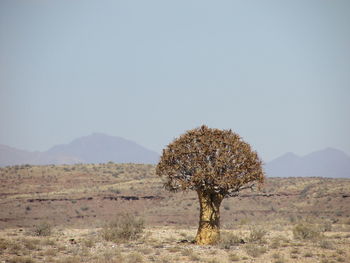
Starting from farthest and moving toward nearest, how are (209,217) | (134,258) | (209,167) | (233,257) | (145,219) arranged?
(145,219) → (209,217) → (209,167) → (233,257) → (134,258)

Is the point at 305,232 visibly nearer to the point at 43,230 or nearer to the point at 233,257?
the point at 233,257

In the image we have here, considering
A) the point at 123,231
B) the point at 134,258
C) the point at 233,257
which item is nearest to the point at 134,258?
the point at 134,258

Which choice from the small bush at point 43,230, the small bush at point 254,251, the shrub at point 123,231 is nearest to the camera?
the small bush at point 254,251

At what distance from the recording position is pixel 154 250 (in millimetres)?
20609

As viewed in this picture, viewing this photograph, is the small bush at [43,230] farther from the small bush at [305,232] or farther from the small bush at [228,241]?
the small bush at [305,232]

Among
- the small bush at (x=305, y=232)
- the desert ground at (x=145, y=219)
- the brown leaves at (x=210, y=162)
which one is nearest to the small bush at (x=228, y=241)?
the desert ground at (x=145, y=219)

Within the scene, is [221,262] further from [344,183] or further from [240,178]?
[344,183]

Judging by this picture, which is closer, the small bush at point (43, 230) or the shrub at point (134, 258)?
the shrub at point (134, 258)

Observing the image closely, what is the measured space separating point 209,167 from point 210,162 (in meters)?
0.31

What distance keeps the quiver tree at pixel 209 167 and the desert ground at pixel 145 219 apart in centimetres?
143

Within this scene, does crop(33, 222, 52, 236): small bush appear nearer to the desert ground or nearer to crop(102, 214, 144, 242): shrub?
the desert ground

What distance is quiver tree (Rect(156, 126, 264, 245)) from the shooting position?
21.2 meters

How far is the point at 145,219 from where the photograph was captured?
4428cm

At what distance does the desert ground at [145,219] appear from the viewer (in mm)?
19406
